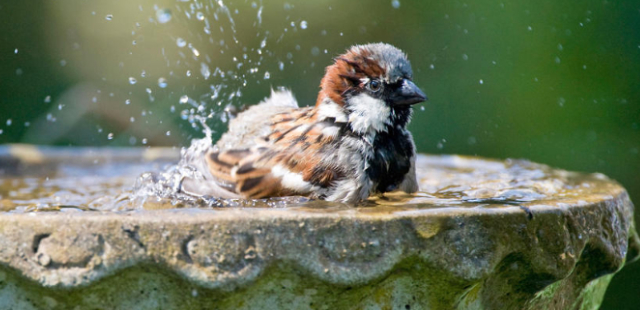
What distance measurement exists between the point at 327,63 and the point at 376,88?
254cm

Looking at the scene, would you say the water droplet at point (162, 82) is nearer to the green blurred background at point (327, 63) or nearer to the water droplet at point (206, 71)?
the green blurred background at point (327, 63)

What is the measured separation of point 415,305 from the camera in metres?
1.37

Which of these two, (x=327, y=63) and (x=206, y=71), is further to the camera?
(x=327, y=63)

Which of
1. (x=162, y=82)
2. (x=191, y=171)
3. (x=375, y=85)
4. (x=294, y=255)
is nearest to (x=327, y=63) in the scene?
(x=162, y=82)

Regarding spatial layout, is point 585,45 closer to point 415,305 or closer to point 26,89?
point 415,305

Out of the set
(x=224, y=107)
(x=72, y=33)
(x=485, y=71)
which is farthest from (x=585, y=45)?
(x=72, y=33)

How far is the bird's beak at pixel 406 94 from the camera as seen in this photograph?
1977 mm

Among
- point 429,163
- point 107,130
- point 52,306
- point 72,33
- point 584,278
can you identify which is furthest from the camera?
point 72,33

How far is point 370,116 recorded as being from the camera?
200 cm

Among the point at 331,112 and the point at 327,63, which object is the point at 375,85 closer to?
the point at 331,112

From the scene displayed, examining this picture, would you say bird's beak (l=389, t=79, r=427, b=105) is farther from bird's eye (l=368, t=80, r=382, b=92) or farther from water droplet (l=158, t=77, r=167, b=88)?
water droplet (l=158, t=77, r=167, b=88)

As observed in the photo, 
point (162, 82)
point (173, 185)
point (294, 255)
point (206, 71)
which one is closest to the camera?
point (294, 255)

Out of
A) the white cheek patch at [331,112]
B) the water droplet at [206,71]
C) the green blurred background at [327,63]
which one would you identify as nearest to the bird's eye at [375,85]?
the white cheek patch at [331,112]

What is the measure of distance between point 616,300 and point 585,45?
4.28 feet
